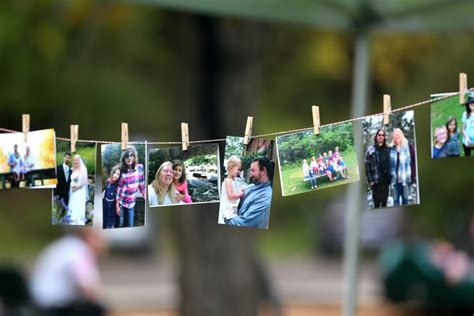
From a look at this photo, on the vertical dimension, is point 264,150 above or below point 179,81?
below

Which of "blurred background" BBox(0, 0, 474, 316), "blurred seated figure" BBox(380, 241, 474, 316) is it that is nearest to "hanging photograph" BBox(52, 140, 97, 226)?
"blurred background" BBox(0, 0, 474, 316)

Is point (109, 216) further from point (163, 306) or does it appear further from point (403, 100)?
point (403, 100)

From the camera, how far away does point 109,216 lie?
340cm

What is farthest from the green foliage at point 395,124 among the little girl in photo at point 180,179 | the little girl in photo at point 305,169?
the little girl in photo at point 180,179

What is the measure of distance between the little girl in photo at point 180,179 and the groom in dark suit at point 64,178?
1.18 feet

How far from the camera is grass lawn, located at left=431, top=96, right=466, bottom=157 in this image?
3332 millimetres

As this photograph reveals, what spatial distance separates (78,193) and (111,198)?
0.12 meters

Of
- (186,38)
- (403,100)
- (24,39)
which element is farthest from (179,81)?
(403,100)

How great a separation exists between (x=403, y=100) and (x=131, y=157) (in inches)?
612

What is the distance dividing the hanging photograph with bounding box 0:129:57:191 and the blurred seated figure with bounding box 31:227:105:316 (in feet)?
12.8

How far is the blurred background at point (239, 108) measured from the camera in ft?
26.1

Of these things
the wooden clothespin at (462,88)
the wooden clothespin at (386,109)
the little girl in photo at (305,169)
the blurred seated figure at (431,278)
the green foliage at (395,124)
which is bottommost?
the blurred seated figure at (431,278)

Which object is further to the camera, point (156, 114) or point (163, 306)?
point (156, 114)

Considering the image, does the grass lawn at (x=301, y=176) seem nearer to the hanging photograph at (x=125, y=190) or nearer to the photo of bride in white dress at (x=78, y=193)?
the hanging photograph at (x=125, y=190)
